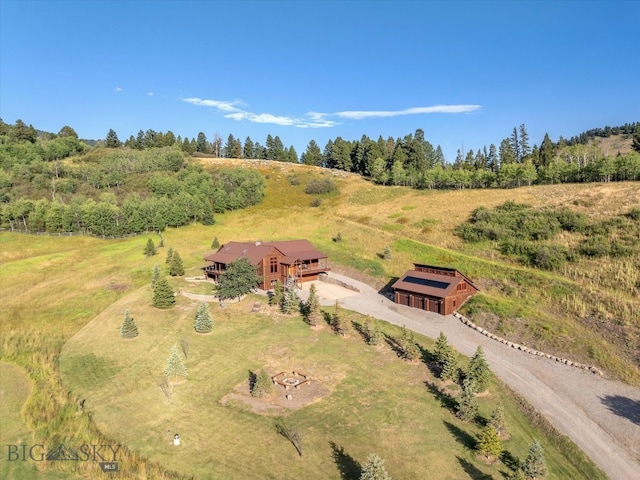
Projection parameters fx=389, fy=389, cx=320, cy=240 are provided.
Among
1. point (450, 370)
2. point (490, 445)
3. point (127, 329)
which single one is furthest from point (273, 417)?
point (127, 329)

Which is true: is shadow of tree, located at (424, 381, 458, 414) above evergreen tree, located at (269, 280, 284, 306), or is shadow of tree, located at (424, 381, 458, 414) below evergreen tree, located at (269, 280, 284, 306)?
below

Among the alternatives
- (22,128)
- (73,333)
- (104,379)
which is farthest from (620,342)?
(22,128)

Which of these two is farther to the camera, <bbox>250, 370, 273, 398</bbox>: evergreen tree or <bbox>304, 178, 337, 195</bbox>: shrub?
<bbox>304, 178, 337, 195</bbox>: shrub

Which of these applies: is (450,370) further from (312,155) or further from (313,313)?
(312,155)

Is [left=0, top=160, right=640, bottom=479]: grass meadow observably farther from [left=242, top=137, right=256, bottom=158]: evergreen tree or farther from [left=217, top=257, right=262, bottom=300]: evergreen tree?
[left=242, top=137, right=256, bottom=158]: evergreen tree

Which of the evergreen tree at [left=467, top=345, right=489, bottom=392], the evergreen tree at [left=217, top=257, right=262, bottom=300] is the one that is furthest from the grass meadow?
the evergreen tree at [left=217, top=257, right=262, bottom=300]

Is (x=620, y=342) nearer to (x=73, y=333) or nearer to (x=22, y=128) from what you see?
(x=73, y=333)

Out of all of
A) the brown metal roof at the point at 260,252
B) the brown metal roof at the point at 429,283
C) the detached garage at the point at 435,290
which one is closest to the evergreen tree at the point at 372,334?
the detached garage at the point at 435,290

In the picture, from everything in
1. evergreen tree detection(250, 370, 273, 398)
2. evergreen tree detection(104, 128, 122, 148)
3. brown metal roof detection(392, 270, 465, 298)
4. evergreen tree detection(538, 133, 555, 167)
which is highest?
evergreen tree detection(104, 128, 122, 148)
